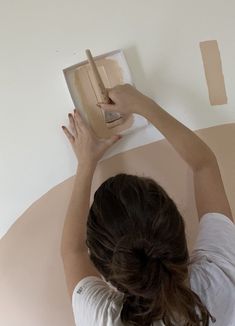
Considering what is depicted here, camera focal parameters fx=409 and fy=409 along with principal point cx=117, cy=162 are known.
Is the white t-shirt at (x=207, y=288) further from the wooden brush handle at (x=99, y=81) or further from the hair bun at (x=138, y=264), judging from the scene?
the wooden brush handle at (x=99, y=81)

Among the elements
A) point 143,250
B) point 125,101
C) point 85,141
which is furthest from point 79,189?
point 143,250

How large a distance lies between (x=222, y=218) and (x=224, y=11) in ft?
1.56

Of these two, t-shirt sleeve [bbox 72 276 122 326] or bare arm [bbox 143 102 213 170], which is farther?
bare arm [bbox 143 102 213 170]

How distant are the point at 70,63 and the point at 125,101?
152mm

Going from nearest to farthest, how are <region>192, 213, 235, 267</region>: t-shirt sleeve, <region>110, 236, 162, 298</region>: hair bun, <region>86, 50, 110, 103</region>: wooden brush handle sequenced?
<region>110, 236, 162, 298</region>: hair bun, <region>192, 213, 235, 267</region>: t-shirt sleeve, <region>86, 50, 110, 103</region>: wooden brush handle

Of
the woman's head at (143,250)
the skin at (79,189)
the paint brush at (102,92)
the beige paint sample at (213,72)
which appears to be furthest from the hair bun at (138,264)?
the beige paint sample at (213,72)

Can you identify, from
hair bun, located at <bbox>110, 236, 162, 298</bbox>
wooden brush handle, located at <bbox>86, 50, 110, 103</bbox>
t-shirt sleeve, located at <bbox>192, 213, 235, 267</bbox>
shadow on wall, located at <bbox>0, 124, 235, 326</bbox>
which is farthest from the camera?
shadow on wall, located at <bbox>0, 124, 235, 326</bbox>

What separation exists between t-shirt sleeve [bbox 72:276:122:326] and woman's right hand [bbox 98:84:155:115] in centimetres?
36

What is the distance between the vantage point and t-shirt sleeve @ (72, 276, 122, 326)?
0.70 m

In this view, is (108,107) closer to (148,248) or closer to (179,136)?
(179,136)

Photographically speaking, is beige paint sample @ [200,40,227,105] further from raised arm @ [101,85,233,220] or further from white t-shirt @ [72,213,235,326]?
white t-shirt @ [72,213,235,326]

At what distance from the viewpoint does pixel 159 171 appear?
38.6 inches

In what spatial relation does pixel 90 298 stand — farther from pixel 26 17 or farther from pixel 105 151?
pixel 26 17

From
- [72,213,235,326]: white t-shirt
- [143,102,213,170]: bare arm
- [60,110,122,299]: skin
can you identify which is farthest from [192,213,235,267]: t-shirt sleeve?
[60,110,122,299]: skin
